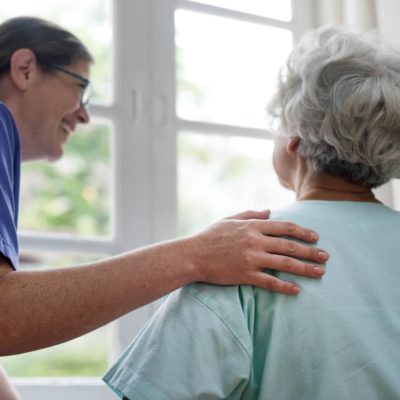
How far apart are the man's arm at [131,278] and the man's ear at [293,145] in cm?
23

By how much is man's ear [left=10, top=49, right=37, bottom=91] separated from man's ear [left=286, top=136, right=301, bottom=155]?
26.7 inches

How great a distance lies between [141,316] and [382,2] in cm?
130

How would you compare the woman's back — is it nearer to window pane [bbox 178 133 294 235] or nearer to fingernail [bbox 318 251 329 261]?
fingernail [bbox 318 251 329 261]

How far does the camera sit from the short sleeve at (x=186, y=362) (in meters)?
1.15

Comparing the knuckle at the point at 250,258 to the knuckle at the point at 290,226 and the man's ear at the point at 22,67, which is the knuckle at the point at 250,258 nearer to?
the knuckle at the point at 290,226

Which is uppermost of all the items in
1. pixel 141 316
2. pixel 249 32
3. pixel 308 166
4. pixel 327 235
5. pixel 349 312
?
pixel 249 32

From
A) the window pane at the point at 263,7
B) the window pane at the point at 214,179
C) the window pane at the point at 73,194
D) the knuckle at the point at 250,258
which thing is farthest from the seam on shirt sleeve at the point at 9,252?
the window pane at the point at 73,194

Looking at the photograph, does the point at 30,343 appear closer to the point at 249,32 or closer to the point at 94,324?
the point at 94,324

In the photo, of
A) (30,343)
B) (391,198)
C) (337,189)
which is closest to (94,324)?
(30,343)

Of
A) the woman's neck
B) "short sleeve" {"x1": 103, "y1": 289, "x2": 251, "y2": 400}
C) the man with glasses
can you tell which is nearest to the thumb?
the man with glasses

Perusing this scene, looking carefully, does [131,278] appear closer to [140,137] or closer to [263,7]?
[140,137]

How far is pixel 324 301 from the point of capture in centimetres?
121

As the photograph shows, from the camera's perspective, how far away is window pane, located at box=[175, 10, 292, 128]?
8.22 feet

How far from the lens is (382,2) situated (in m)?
2.28
